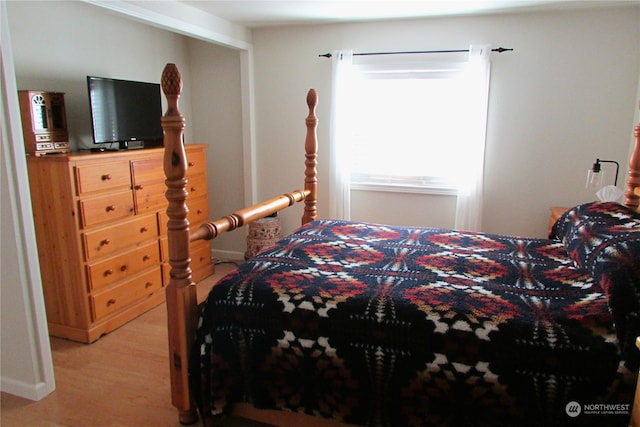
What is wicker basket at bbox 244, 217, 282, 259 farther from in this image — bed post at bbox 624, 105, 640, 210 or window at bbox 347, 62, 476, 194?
bed post at bbox 624, 105, 640, 210

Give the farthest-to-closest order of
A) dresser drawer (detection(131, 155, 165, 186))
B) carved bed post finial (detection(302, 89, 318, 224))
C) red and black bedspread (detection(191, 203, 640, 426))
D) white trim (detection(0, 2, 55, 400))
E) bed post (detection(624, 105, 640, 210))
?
dresser drawer (detection(131, 155, 165, 186)) → carved bed post finial (detection(302, 89, 318, 224)) → bed post (detection(624, 105, 640, 210)) → white trim (detection(0, 2, 55, 400)) → red and black bedspread (detection(191, 203, 640, 426))

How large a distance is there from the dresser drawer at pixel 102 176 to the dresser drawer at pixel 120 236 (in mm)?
264

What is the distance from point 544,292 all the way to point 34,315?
7.77 ft

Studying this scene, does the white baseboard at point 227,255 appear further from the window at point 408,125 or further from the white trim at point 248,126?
the window at point 408,125

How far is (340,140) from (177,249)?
231 cm

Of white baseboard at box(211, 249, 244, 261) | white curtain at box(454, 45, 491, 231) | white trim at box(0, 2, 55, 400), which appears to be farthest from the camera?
white baseboard at box(211, 249, 244, 261)

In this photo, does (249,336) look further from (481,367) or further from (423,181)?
(423,181)

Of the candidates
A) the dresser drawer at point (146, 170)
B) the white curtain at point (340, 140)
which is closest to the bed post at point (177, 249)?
the dresser drawer at point (146, 170)

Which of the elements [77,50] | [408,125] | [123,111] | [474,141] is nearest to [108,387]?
[123,111]

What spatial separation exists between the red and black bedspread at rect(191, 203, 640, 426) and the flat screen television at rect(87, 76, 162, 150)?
1.71m

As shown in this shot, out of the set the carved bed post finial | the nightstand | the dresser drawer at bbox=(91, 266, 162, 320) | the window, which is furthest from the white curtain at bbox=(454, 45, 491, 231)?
the dresser drawer at bbox=(91, 266, 162, 320)

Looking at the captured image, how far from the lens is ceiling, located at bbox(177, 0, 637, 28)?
313cm

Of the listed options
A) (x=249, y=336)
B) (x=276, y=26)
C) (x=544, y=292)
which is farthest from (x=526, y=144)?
(x=249, y=336)

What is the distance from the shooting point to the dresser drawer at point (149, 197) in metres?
3.15
